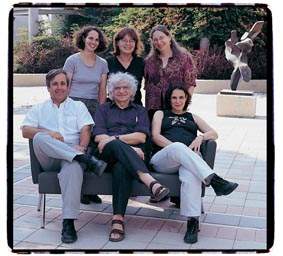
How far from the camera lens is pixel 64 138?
3117 millimetres

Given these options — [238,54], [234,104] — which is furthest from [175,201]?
[238,54]

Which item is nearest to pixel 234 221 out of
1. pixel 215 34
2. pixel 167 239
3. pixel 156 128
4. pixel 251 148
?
pixel 167 239

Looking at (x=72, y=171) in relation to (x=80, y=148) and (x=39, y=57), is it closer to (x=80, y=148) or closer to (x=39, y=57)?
(x=80, y=148)

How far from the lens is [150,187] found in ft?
9.73

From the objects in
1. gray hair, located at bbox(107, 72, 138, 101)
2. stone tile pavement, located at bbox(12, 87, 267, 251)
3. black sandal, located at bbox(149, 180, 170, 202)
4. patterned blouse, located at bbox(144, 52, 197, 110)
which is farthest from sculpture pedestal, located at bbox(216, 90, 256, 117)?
black sandal, located at bbox(149, 180, 170, 202)

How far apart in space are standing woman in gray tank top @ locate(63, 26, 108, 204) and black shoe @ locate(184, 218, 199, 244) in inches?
36.8

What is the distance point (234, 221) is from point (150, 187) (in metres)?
0.63

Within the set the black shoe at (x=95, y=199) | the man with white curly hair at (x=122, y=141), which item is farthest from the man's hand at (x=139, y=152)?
the black shoe at (x=95, y=199)

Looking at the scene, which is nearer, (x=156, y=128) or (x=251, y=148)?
(x=156, y=128)

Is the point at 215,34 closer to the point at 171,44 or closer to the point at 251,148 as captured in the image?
the point at 251,148

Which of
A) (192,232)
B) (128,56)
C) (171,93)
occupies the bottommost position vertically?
(192,232)

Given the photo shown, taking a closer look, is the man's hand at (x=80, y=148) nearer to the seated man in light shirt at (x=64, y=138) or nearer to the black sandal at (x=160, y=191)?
the seated man in light shirt at (x=64, y=138)

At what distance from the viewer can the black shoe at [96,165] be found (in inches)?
117

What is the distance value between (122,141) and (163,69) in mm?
563
